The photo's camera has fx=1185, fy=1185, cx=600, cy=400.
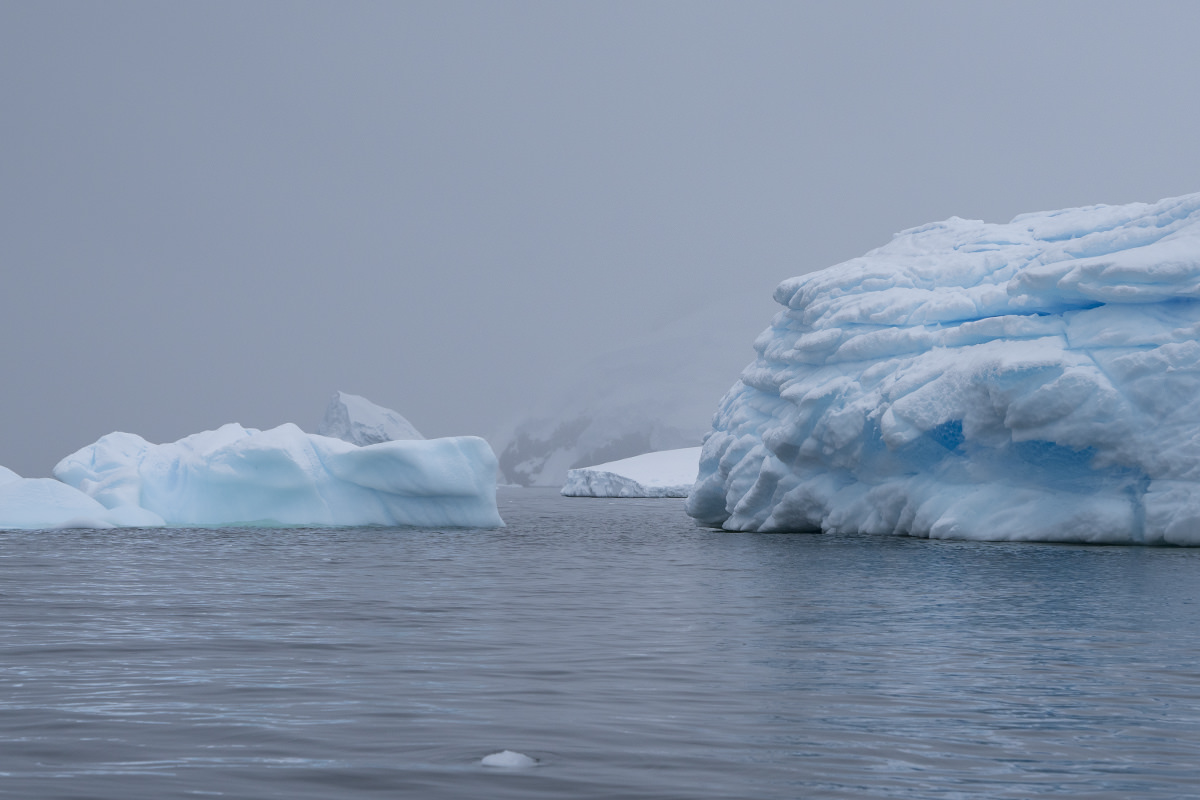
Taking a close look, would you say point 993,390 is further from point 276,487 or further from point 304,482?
point 276,487

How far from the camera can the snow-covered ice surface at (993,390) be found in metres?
22.0

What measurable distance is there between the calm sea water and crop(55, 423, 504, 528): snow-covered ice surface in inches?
470

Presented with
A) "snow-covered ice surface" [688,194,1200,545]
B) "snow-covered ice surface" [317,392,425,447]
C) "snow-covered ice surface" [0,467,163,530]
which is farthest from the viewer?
"snow-covered ice surface" [317,392,425,447]

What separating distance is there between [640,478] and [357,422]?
18.9 meters

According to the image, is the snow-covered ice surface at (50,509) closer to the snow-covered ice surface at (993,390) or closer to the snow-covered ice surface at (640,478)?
the snow-covered ice surface at (993,390)

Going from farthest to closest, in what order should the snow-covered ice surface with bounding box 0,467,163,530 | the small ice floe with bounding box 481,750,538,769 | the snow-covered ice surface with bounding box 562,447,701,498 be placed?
the snow-covered ice surface with bounding box 562,447,701,498
the snow-covered ice surface with bounding box 0,467,163,530
the small ice floe with bounding box 481,750,538,769

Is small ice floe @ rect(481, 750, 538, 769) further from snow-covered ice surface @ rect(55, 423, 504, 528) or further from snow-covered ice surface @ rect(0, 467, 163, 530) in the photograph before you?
snow-covered ice surface @ rect(0, 467, 163, 530)

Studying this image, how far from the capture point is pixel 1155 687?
25.6 ft

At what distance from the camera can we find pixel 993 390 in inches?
901

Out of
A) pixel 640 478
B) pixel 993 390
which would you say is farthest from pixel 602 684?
pixel 640 478

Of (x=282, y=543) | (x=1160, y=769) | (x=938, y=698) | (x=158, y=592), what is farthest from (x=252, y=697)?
(x=282, y=543)

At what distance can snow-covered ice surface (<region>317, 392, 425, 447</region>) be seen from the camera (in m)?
76.1

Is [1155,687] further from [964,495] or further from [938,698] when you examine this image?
[964,495]

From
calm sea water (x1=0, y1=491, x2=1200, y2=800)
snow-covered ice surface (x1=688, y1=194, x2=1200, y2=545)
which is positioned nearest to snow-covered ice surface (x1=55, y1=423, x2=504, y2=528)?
snow-covered ice surface (x1=688, y1=194, x2=1200, y2=545)
